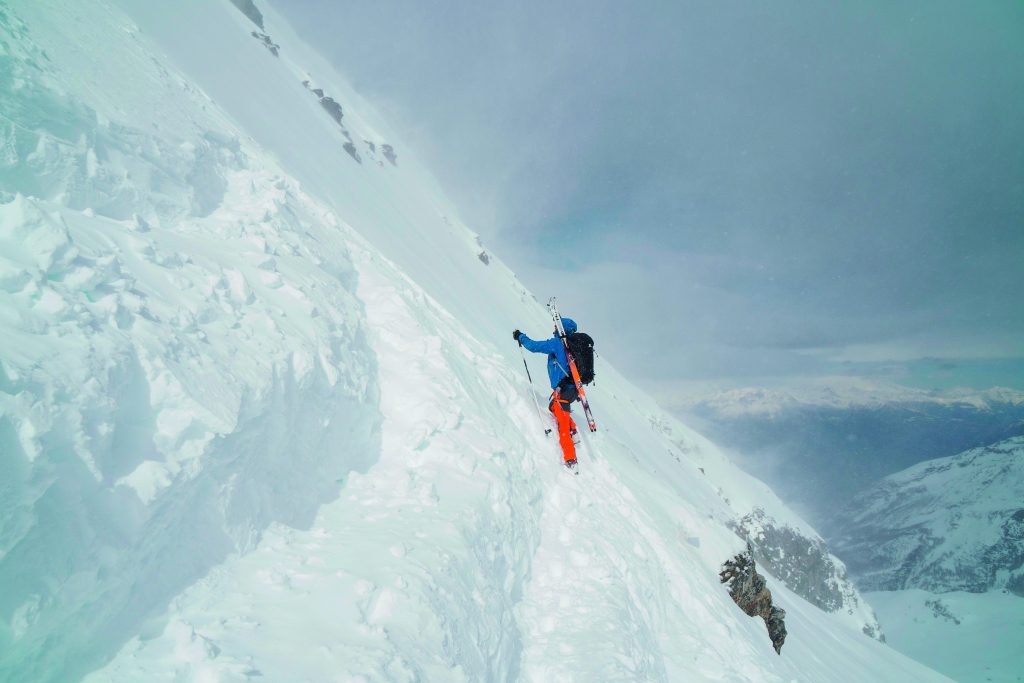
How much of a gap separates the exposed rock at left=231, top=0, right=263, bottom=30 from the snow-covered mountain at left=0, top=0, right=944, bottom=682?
4303 centimetres

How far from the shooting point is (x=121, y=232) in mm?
5066

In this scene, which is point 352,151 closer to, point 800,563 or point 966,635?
point 800,563

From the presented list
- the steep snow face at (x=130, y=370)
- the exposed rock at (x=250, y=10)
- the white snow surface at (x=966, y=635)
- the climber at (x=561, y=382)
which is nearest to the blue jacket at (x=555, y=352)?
the climber at (x=561, y=382)

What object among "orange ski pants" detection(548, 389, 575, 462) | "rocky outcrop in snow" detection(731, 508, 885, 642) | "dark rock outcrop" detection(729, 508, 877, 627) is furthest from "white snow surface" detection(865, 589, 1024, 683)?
"orange ski pants" detection(548, 389, 575, 462)

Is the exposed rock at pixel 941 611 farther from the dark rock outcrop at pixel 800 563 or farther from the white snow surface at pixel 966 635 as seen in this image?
the dark rock outcrop at pixel 800 563

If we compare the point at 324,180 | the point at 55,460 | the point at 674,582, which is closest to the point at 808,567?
the point at 674,582

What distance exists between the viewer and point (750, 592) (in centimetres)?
1247

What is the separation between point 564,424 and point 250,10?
57345 mm

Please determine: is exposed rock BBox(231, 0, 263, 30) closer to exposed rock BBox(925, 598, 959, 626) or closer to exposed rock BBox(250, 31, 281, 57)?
exposed rock BBox(250, 31, 281, 57)

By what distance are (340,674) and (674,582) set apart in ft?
24.9

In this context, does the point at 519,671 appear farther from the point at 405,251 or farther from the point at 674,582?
the point at 405,251

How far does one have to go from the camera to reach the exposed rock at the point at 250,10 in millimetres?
42753

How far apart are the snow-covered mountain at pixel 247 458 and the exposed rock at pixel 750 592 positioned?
0.93 meters

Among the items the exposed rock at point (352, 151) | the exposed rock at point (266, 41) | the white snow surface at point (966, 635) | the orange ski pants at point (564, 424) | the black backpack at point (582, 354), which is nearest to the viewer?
the orange ski pants at point (564, 424)
